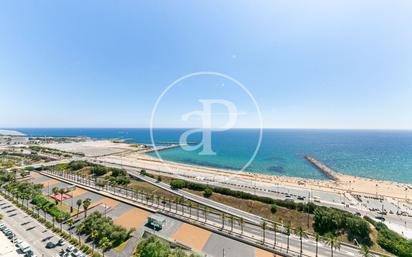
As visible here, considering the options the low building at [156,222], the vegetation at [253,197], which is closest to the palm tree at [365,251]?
the vegetation at [253,197]

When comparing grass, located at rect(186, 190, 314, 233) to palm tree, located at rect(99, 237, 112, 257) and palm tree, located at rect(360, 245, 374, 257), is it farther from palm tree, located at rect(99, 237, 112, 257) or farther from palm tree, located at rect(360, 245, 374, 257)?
palm tree, located at rect(99, 237, 112, 257)

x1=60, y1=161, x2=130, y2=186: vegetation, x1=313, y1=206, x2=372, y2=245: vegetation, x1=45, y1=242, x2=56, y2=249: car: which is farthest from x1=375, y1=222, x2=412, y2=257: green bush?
x1=60, y1=161, x2=130, y2=186: vegetation

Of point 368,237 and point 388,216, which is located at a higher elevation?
point 368,237

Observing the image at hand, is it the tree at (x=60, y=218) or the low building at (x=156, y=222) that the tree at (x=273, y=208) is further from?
the tree at (x=60, y=218)

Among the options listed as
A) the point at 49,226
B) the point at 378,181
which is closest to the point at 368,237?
the point at 49,226

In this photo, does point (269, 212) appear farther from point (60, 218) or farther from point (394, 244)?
point (60, 218)

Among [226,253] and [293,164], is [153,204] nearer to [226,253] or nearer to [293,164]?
[226,253]
